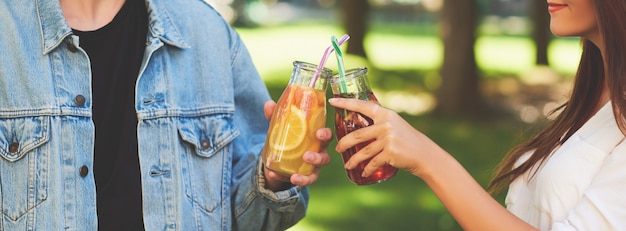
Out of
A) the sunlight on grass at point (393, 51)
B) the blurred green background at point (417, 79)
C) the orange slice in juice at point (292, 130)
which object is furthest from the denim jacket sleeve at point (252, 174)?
the sunlight on grass at point (393, 51)

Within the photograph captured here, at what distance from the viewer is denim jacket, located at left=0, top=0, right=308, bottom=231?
250cm

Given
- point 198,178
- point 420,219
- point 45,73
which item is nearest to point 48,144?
point 45,73

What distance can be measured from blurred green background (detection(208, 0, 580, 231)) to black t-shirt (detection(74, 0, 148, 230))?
1525mm

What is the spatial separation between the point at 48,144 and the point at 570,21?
1513mm

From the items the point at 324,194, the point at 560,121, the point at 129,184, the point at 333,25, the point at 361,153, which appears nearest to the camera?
the point at 361,153

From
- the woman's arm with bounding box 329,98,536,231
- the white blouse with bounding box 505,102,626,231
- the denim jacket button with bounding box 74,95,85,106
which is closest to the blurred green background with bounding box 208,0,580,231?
the white blouse with bounding box 505,102,626,231

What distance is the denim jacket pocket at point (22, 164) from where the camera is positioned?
8.16 feet

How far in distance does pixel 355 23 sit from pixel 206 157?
1478cm

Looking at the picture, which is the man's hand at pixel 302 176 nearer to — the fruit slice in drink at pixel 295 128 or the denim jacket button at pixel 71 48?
the fruit slice in drink at pixel 295 128

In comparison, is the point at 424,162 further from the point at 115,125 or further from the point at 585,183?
the point at 115,125

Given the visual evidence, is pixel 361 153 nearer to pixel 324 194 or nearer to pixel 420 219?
pixel 420 219

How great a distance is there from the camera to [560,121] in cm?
288

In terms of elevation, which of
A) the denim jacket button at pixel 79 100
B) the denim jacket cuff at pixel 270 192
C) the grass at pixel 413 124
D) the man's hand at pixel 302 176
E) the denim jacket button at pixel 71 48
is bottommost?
the grass at pixel 413 124

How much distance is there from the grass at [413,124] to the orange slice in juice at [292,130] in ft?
4.03
